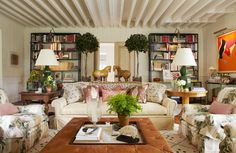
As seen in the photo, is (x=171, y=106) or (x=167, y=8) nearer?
(x=171, y=106)

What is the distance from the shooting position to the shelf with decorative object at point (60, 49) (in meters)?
7.56

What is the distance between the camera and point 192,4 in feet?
18.2

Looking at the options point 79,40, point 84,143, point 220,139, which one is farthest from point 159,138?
point 79,40

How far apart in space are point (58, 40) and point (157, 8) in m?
3.44

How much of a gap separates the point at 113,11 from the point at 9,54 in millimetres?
3421

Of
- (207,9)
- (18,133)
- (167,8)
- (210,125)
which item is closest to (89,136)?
(18,133)

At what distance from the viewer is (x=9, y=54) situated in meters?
6.90

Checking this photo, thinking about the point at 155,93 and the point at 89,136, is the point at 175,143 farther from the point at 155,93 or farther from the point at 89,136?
the point at 89,136

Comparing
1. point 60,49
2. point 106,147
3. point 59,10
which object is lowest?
point 106,147

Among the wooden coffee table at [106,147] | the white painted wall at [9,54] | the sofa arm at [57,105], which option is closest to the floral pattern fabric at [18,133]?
the sofa arm at [57,105]

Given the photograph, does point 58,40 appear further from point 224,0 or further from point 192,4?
point 224,0

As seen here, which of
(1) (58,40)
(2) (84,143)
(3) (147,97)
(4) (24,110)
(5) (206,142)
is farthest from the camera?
(1) (58,40)

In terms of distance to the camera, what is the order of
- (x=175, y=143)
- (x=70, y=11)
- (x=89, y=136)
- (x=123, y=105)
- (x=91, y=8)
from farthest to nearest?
(x=70, y=11) < (x=91, y=8) < (x=175, y=143) < (x=123, y=105) < (x=89, y=136)

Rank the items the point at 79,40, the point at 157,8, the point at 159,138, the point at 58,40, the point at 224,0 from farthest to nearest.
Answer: the point at 58,40
the point at 79,40
the point at 157,8
the point at 224,0
the point at 159,138
